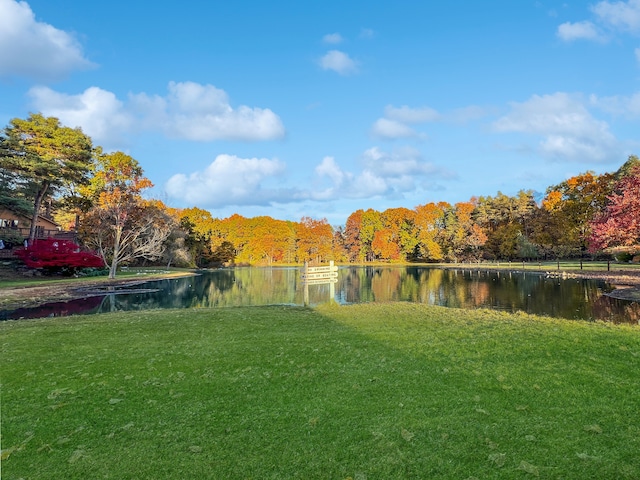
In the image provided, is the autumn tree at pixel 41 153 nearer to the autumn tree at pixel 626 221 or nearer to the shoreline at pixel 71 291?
the shoreline at pixel 71 291

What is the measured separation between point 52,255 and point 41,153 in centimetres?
1248

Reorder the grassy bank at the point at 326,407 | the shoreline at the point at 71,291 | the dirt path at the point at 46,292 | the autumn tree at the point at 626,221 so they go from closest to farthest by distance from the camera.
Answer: the grassy bank at the point at 326,407 → the dirt path at the point at 46,292 → the shoreline at the point at 71,291 → the autumn tree at the point at 626,221

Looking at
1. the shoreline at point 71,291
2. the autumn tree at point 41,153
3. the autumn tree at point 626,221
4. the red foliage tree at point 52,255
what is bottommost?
the shoreline at point 71,291

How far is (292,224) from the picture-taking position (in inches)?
4338

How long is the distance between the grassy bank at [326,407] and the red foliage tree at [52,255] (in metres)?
28.2

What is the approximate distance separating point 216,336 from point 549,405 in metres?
8.13

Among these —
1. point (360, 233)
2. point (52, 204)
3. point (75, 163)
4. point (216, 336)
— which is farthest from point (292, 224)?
point (216, 336)

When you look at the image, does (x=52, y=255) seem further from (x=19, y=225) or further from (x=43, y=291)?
(x=19, y=225)

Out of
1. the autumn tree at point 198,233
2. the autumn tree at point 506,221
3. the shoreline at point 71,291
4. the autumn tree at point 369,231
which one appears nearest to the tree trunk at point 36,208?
the shoreline at point 71,291

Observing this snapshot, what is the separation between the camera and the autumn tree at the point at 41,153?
3681cm

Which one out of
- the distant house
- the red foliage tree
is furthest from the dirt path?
the distant house

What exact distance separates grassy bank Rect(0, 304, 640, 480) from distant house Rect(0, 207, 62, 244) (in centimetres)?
3848

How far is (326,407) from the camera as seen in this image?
5.43 metres

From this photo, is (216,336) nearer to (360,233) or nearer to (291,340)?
(291,340)
